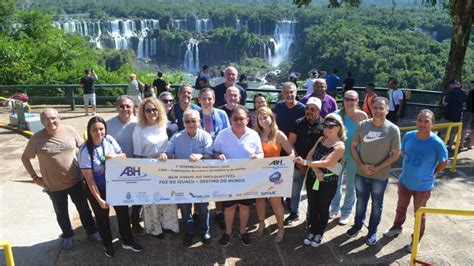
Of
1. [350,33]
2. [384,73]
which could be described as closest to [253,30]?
[350,33]

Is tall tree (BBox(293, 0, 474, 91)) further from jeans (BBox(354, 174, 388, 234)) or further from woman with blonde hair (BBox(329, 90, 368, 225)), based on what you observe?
jeans (BBox(354, 174, 388, 234))

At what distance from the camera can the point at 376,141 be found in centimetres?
470

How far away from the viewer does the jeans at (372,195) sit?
4891 mm

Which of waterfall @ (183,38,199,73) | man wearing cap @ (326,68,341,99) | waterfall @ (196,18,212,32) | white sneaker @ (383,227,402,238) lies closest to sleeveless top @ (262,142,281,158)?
white sneaker @ (383,227,402,238)

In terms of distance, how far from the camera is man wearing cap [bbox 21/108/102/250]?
175 inches

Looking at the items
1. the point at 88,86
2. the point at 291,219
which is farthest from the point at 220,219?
the point at 88,86

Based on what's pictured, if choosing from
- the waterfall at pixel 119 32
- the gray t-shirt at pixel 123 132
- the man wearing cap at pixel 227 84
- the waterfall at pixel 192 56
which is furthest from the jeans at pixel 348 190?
the waterfall at pixel 192 56

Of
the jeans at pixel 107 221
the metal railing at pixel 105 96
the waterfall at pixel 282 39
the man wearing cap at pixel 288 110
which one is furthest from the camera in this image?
the waterfall at pixel 282 39

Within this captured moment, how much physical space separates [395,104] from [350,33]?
7873 centimetres

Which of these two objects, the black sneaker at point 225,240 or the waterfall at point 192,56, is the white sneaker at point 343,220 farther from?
the waterfall at point 192,56

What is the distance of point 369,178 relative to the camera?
489 centimetres

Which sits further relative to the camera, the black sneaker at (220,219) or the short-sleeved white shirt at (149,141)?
the black sneaker at (220,219)

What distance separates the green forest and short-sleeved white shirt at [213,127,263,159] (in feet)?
34.9

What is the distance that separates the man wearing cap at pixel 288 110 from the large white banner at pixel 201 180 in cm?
64
